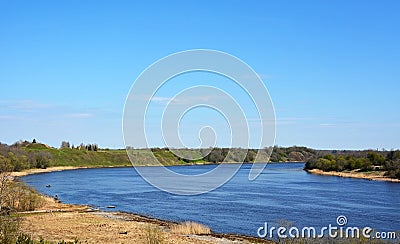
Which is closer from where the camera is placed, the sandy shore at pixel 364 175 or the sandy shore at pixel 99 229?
the sandy shore at pixel 99 229

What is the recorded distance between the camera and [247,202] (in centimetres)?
5512

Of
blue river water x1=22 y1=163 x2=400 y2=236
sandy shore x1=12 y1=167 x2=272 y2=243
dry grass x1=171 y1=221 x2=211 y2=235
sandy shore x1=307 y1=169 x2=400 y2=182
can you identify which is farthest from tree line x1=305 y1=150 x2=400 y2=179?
sandy shore x1=12 y1=167 x2=272 y2=243

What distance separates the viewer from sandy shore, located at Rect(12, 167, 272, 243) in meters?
30.2

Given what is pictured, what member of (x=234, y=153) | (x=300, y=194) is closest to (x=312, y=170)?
(x=234, y=153)

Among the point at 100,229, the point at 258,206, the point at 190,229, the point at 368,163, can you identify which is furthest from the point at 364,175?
the point at 100,229

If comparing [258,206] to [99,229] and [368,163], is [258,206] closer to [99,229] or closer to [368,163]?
[99,229]

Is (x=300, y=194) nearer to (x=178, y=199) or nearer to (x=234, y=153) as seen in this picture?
(x=178, y=199)

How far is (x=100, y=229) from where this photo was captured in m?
34.2

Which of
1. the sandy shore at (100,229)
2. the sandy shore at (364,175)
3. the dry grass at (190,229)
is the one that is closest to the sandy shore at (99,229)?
the sandy shore at (100,229)

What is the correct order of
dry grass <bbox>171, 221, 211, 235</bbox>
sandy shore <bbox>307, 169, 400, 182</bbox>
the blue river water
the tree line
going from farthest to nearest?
the tree line
sandy shore <bbox>307, 169, 400, 182</bbox>
the blue river water
dry grass <bbox>171, 221, 211, 235</bbox>

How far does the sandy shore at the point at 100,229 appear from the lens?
3023 centimetres

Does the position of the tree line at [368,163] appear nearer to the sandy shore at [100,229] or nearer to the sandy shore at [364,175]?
the sandy shore at [364,175]

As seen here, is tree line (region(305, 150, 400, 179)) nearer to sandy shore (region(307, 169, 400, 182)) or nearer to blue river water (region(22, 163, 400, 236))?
sandy shore (region(307, 169, 400, 182))

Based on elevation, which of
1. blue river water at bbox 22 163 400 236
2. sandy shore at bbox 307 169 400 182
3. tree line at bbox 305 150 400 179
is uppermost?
tree line at bbox 305 150 400 179
